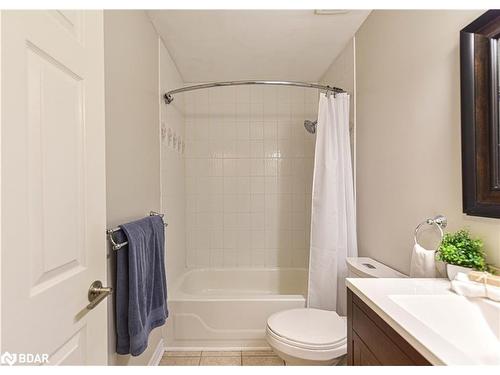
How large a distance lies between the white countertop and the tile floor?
140cm

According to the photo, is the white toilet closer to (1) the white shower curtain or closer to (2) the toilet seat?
(2) the toilet seat

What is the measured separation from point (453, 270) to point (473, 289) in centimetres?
15

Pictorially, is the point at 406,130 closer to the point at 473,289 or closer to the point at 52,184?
the point at 473,289

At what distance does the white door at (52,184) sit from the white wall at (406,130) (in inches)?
51.1

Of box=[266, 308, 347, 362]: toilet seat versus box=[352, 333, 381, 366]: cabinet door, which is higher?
box=[352, 333, 381, 366]: cabinet door

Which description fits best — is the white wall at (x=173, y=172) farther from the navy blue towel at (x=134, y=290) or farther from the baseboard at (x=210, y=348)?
the navy blue towel at (x=134, y=290)

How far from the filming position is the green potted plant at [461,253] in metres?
1.02

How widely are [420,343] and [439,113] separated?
0.96 m

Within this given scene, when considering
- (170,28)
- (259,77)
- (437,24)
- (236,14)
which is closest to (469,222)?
(437,24)

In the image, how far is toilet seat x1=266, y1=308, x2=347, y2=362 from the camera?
4.79 ft

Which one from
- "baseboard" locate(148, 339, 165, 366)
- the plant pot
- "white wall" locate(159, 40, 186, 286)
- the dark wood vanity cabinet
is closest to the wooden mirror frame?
the plant pot

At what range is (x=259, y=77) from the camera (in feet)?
9.49

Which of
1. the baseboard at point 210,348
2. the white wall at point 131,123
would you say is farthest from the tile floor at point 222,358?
the white wall at point 131,123
